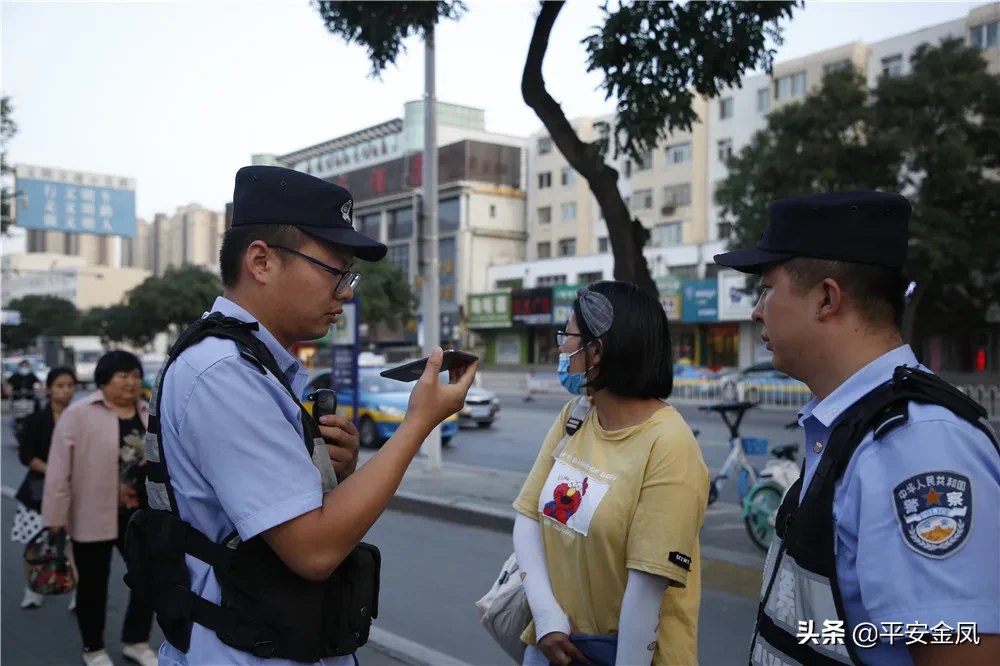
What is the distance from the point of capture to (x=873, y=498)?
4.92 feet

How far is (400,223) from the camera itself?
63.8 metres

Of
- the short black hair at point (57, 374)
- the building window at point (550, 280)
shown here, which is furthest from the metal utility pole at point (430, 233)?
the building window at point (550, 280)

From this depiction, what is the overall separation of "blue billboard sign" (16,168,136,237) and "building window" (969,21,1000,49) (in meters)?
29.5

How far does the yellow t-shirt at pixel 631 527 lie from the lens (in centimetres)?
242

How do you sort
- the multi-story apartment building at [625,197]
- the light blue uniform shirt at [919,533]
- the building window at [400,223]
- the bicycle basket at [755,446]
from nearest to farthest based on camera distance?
1. the light blue uniform shirt at [919,533]
2. the bicycle basket at [755,446]
3. the multi-story apartment building at [625,197]
4. the building window at [400,223]

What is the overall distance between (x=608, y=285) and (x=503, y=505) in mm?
7009

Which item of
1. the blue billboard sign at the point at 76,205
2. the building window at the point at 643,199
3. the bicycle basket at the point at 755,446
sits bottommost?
the bicycle basket at the point at 755,446

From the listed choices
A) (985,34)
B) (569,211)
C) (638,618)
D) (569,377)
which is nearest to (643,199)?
(569,211)

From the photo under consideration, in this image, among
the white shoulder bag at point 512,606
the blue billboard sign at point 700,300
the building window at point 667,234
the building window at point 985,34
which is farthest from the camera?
the building window at point 667,234

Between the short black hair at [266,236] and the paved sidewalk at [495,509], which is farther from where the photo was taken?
the paved sidewalk at [495,509]

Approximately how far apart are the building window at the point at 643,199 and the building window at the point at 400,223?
2052 cm

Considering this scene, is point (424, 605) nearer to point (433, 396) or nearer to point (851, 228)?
point (433, 396)

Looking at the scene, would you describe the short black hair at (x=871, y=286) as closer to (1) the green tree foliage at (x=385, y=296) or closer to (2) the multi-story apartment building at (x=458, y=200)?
(1) the green tree foliage at (x=385, y=296)

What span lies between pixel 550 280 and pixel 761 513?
43277mm
